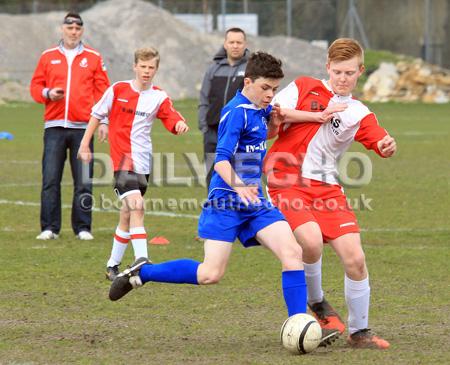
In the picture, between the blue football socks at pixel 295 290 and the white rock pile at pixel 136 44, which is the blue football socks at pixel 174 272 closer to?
the blue football socks at pixel 295 290

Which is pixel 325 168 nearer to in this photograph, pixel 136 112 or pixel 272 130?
pixel 272 130

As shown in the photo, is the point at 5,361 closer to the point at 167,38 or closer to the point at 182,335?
the point at 182,335

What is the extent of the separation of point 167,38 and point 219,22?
18.6 ft

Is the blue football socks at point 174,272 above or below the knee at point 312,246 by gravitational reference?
below

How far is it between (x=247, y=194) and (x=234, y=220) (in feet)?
0.88

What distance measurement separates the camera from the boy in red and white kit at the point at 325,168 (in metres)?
7.16

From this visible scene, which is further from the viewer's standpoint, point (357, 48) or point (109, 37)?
point (109, 37)

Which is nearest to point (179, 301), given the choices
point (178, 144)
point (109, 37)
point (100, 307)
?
point (100, 307)

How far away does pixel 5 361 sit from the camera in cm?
664

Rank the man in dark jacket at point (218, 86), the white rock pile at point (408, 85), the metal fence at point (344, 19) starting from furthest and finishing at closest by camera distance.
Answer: the metal fence at point (344, 19) → the white rock pile at point (408, 85) → the man in dark jacket at point (218, 86)

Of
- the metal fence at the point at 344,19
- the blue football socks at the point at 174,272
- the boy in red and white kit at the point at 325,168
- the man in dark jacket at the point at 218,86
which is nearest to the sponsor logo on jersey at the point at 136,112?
the man in dark jacket at the point at 218,86

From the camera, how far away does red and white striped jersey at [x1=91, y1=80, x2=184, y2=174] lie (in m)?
10.1

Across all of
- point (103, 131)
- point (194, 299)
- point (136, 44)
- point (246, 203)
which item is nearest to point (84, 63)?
point (103, 131)

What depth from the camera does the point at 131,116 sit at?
10.1m
